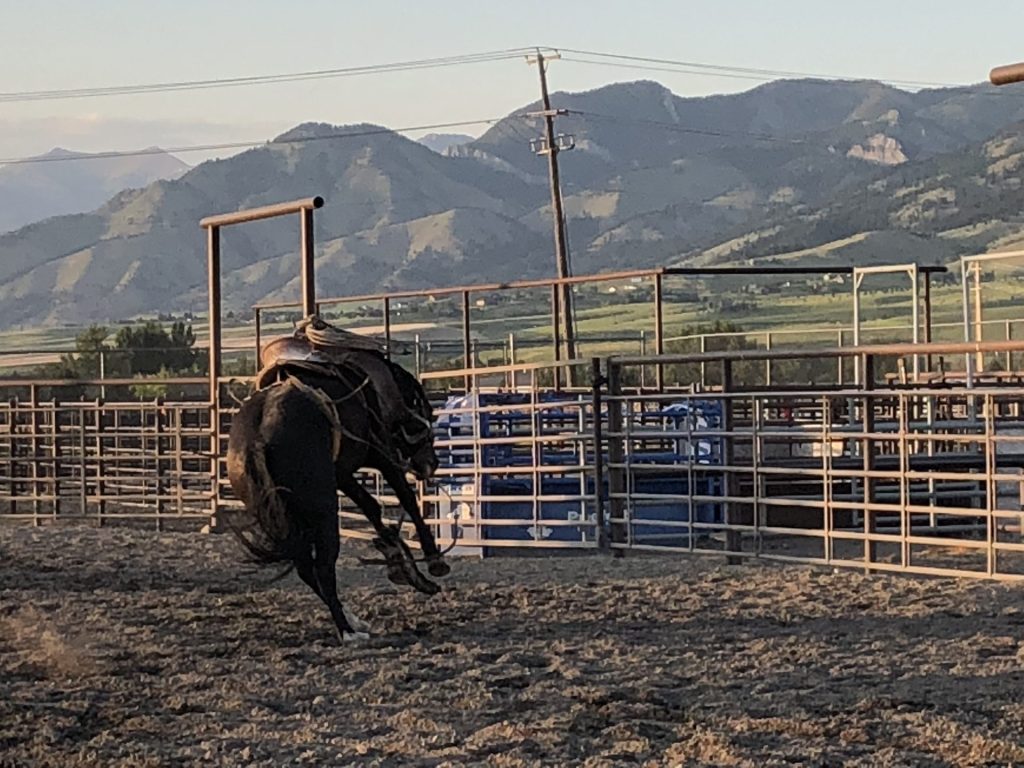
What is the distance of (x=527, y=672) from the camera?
6.60m

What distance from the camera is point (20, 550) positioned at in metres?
12.3

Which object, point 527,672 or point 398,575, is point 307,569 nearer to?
point 398,575

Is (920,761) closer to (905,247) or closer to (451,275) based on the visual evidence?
(905,247)

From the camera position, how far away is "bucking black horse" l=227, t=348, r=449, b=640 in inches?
300

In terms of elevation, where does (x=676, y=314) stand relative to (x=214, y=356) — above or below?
above

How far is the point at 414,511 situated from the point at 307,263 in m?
3.92

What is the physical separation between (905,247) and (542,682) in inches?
4653

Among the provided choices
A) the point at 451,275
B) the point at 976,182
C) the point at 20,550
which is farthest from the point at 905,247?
the point at 20,550

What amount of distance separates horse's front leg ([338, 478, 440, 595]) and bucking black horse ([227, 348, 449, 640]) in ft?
0.31

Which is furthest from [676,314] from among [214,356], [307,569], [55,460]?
[307,569]

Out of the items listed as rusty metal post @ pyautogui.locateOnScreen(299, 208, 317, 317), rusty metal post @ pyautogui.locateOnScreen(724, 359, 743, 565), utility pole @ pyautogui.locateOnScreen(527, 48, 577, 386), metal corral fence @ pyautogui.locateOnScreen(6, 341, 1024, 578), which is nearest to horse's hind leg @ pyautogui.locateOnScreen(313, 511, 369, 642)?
metal corral fence @ pyautogui.locateOnScreen(6, 341, 1024, 578)

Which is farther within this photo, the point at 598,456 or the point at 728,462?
the point at 598,456

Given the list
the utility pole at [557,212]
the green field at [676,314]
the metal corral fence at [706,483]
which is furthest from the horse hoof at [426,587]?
the green field at [676,314]

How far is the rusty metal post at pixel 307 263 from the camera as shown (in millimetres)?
12043
